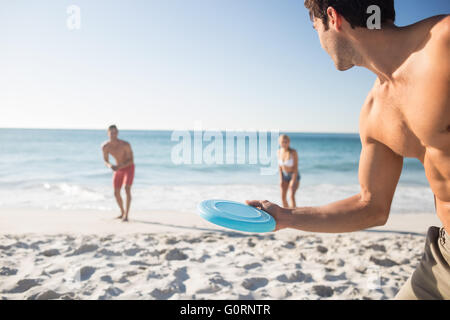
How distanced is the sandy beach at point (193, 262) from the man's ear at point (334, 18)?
106 inches

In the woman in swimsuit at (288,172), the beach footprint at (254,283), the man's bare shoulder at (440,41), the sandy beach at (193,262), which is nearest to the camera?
the man's bare shoulder at (440,41)

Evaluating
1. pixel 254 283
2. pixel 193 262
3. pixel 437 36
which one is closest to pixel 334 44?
pixel 437 36

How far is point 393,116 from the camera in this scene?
64.1 inches

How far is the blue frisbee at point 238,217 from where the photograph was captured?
1.61 meters

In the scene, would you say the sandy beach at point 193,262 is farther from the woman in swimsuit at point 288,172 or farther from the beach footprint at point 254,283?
the woman in swimsuit at point 288,172

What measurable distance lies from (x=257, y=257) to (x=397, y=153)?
3140 millimetres

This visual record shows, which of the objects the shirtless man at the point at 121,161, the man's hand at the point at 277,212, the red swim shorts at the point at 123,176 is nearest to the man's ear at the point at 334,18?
the man's hand at the point at 277,212

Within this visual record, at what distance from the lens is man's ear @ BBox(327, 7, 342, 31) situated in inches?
59.6

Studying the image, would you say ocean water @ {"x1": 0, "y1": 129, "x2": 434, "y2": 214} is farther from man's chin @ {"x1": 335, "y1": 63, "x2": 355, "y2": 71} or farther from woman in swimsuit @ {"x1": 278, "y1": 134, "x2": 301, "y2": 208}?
man's chin @ {"x1": 335, "y1": 63, "x2": 355, "y2": 71}

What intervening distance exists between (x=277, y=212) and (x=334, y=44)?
0.90m
